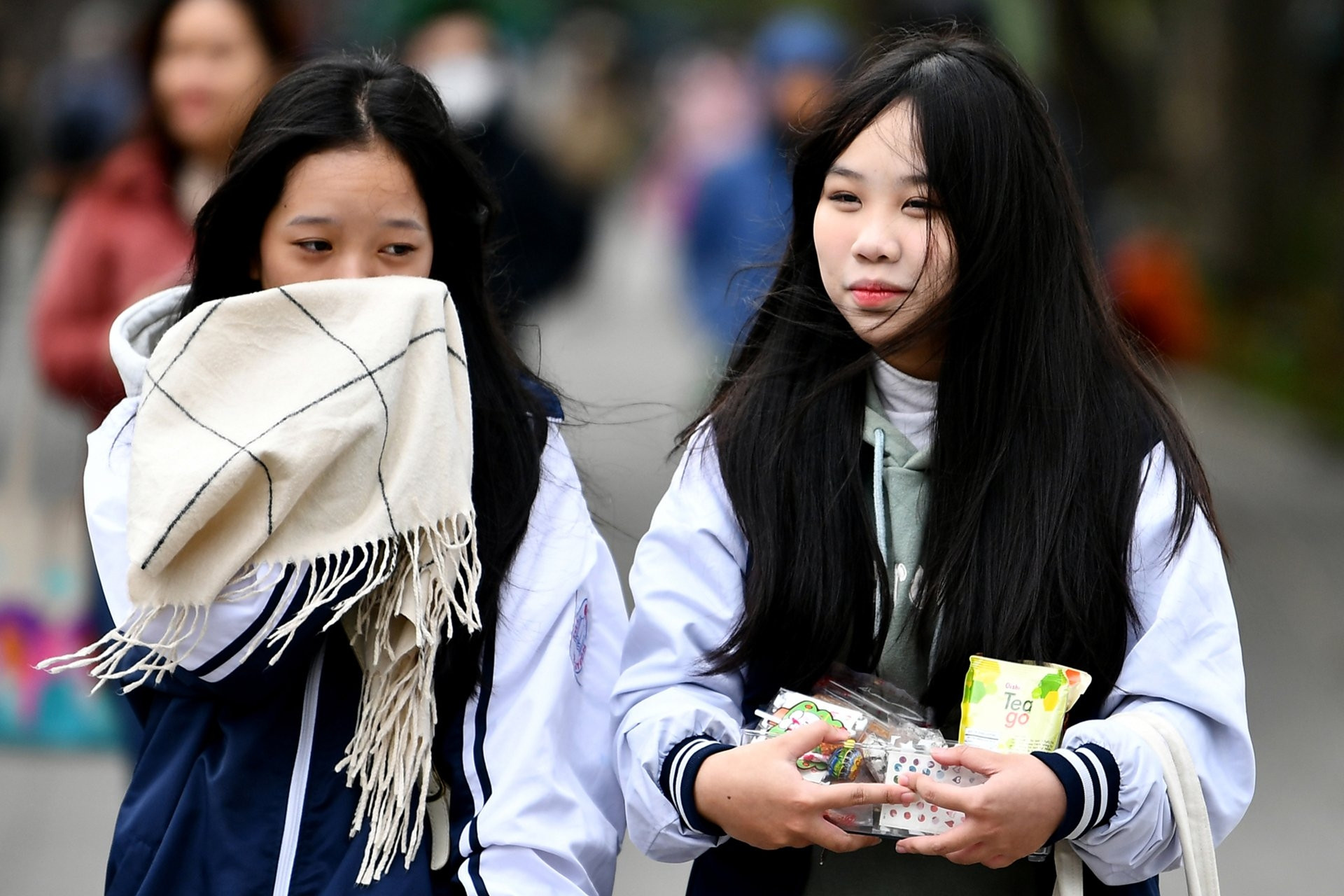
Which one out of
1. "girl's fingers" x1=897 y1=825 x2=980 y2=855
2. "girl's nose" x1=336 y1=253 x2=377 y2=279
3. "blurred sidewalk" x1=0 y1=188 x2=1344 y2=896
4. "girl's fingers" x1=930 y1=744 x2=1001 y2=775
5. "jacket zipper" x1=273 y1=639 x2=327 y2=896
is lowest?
"blurred sidewalk" x1=0 y1=188 x2=1344 y2=896

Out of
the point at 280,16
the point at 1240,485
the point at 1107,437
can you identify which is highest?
the point at 280,16

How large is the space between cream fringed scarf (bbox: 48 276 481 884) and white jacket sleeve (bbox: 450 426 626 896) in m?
0.08

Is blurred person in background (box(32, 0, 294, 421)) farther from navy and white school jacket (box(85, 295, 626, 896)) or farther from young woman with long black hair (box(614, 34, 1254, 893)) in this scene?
young woman with long black hair (box(614, 34, 1254, 893))

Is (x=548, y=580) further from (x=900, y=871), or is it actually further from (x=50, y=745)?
(x=50, y=745)

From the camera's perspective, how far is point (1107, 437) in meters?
2.34

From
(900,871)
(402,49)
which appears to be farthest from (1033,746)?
(402,49)

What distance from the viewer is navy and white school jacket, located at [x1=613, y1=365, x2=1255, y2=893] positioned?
213cm

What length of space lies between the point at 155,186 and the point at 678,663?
2.66m

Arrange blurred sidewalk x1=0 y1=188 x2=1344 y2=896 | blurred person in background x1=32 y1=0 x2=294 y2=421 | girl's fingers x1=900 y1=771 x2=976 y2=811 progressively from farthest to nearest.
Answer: blurred sidewalk x1=0 y1=188 x2=1344 y2=896, blurred person in background x1=32 y1=0 x2=294 y2=421, girl's fingers x1=900 y1=771 x2=976 y2=811

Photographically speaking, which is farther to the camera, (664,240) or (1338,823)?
(664,240)

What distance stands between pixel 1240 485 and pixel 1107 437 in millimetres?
7862

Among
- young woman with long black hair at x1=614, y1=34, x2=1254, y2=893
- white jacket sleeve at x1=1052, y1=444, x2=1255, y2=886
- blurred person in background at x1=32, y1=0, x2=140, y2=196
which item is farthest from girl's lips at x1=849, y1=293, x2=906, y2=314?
blurred person in background at x1=32, y1=0, x2=140, y2=196

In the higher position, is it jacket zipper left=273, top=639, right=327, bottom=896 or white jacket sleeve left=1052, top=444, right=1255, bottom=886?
white jacket sleeve left=1052, top=444, right=1255, bottom=886

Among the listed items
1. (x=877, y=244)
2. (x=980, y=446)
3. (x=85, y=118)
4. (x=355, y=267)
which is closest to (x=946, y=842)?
(x=980, y=446)
